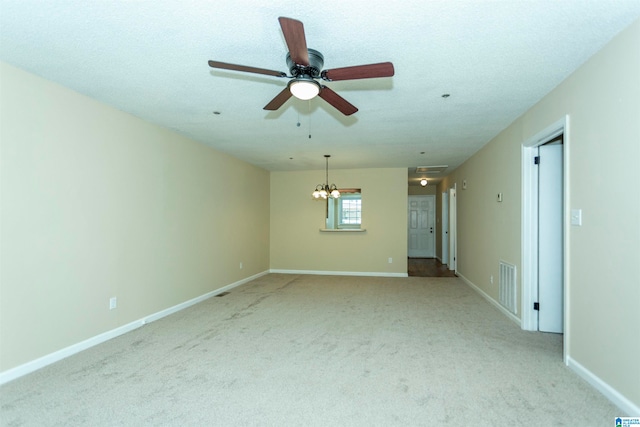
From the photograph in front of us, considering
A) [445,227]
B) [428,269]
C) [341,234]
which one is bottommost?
[428,269]

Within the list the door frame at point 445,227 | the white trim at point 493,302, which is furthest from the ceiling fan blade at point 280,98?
the door frame at point 445,227

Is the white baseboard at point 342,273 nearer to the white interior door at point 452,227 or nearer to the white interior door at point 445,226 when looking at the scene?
the white interior door at point 452,227

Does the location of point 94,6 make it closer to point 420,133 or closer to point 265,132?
point 265,132

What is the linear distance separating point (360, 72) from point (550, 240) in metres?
2.97

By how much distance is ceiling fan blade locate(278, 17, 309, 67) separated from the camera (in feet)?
5.27

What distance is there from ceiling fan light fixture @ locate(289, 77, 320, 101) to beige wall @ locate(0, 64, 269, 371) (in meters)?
2.25

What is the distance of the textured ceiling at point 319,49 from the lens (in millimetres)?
1898

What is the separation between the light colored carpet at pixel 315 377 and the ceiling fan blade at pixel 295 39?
2146 millimetres

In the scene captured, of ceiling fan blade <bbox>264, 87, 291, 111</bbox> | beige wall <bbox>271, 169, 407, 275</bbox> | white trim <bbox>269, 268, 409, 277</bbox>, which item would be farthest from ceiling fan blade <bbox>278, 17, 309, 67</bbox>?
white trim <bbox>269, 268, 409, 277</bbox>

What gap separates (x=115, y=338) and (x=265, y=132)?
289 centimetres

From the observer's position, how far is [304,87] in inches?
82.0

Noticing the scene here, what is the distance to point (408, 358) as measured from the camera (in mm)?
2936

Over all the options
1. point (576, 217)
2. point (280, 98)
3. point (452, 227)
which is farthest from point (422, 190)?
point (280, 98)
